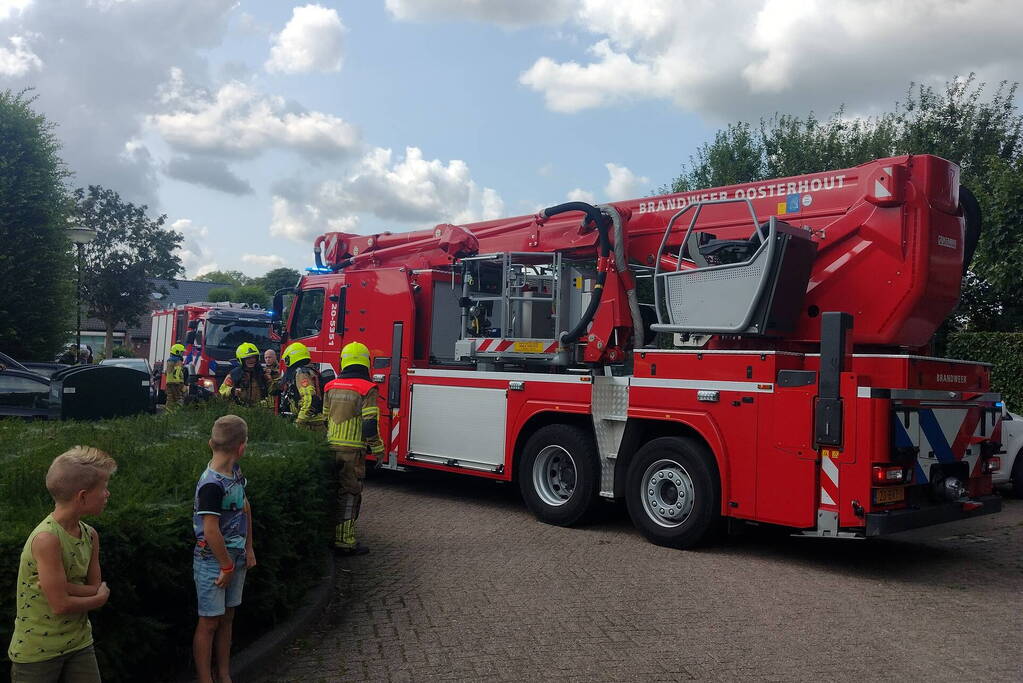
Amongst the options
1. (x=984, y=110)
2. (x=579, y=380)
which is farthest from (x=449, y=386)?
(x=984, y=110)

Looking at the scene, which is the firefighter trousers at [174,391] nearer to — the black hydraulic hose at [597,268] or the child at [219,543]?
the black hydraulic hose at [597,268]

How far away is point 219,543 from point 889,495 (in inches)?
214

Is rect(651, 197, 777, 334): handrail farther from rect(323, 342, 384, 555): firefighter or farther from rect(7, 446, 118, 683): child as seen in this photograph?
rect(7, 446, 118, 683): child

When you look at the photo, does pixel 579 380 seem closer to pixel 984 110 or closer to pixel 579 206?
pixel 579 206

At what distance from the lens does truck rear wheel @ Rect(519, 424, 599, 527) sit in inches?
363

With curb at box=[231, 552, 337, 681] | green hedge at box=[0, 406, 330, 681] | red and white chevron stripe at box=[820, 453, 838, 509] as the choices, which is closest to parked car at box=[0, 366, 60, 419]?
green hedge at box=[0, 406, 330, 681]

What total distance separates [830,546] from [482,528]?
11.6ft

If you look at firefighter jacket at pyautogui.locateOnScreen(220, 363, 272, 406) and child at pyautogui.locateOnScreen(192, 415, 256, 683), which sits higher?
firefighter jacket at pyautogui.locateOnScreen(220, 363, 272, 406)

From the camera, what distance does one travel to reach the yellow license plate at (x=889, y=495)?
713cm

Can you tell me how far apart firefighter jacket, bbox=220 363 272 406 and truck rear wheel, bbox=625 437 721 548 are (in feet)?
17.9

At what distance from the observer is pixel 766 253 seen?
7781 millimetres

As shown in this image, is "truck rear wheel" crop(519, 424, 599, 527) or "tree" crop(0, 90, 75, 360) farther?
"tree" crop(0, 90, 75, 360)

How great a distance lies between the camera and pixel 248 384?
1202 centimetres

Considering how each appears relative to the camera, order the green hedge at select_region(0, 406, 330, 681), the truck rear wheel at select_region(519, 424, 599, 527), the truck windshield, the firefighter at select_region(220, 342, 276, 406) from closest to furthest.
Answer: the green hedge at select_region(0, 406, 330, 681) < the truck rear wheel at select_region(519, 424, 599, 527) < the firefighter at select_region(220, 342, 276, 406) < the truck windshield
